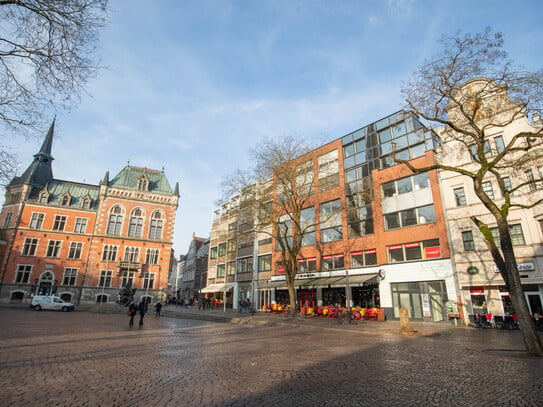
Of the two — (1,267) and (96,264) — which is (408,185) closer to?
(96,264)

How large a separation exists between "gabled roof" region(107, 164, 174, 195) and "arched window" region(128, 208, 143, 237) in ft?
14.7

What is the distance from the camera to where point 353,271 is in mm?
30172

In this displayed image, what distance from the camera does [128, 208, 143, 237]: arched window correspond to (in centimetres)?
5006

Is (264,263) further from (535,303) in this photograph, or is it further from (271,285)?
(535,303)

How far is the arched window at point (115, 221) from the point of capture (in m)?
49.0

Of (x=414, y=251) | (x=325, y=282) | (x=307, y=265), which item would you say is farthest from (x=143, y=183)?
(x=414, y=251)

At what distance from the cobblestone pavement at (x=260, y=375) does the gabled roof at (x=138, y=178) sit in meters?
44.9

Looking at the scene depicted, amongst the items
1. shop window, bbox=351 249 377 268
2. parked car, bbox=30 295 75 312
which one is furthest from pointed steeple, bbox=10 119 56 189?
shop window, bbox=351 249 377 268

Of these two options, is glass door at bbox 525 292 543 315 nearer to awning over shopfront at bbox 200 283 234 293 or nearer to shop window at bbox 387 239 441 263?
shop window at bbox 387 239 441 263

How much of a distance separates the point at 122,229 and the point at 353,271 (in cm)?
3783

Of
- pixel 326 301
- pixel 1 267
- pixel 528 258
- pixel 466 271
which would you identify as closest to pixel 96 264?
pixel 1 267

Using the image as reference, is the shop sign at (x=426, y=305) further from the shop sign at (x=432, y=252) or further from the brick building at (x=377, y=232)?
the shop sign at (x=432, y=252)

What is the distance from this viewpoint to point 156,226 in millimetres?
51781

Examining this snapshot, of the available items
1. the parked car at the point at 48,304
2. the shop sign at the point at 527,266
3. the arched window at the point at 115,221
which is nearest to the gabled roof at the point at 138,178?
the arched window at the point at 115,221
